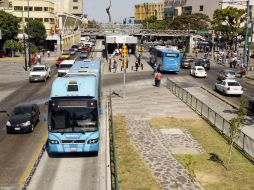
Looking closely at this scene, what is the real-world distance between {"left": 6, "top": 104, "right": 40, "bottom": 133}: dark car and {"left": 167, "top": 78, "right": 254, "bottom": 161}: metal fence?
39.9 ft

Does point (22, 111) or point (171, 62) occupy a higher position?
point (171, 62)

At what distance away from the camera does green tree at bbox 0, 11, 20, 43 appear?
80812mm

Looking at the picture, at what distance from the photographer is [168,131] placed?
2553 cm

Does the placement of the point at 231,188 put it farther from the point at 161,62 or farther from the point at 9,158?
the point at 161,62

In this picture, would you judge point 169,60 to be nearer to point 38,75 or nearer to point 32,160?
point 38,75

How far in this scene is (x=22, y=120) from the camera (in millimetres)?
24766

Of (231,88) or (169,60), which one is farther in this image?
(169,60)

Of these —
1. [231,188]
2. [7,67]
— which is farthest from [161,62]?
[231,188]

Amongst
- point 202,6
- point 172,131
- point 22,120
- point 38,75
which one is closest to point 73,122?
point 22,120

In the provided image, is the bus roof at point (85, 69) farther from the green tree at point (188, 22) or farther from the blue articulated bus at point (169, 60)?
the green tree at point (188, 22)

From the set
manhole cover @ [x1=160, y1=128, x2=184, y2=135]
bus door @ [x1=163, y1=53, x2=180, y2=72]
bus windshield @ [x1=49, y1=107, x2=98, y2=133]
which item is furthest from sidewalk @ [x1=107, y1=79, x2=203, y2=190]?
bus door @ [x1=163, y1=53, x2=180, y2=72]

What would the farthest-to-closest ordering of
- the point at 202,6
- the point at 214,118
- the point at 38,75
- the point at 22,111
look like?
the point at 202,6
the point at 38,75
the point at 214,118
the point at 22,111

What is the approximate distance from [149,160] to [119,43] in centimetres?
6159

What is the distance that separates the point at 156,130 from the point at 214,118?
4217 mm
